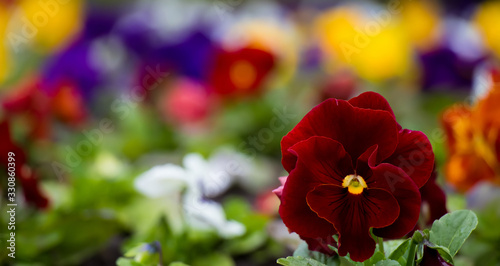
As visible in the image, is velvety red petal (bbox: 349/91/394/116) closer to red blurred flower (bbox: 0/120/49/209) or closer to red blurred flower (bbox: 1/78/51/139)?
red blurred flower (bbox: 0/120/49/209)

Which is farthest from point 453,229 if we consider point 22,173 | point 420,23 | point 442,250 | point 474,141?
point 420,23

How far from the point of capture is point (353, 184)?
0.76 m

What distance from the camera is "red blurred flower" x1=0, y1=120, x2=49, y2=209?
1205 millimetres

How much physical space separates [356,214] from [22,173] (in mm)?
767

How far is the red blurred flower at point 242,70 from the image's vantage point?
2.37 meters

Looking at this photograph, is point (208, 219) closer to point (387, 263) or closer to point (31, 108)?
point (387, 263)

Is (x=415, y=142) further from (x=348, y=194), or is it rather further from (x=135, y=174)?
(x=135, y=174)

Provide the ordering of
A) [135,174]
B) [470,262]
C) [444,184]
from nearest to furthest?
[470,262], [444,184], [135,174]

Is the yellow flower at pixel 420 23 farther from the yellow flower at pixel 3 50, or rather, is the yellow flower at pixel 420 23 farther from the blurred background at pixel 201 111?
the yellow flower at pixel 3 50

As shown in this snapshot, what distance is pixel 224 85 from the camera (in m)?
2.42

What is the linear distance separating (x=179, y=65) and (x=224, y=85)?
0.29m

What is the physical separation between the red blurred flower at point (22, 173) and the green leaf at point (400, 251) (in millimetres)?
775

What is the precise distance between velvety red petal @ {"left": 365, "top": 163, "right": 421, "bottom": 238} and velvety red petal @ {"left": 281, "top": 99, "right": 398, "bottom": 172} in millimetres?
29

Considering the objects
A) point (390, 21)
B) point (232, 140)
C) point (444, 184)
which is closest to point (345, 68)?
point (390, 21)
